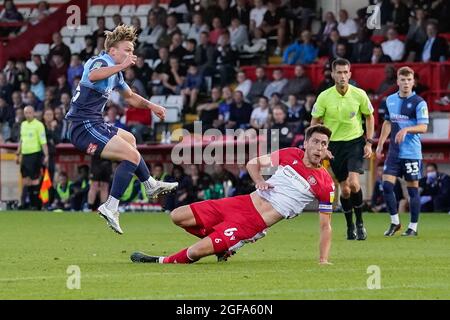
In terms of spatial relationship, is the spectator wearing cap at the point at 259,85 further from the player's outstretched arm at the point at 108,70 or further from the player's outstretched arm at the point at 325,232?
the player's outstretched arm at the point at 325,232

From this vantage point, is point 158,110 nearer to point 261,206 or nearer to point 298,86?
point 261,206

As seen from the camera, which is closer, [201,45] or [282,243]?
[282,243]

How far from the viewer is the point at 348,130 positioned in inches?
659

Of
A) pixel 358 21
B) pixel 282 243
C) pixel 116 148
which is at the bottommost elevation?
pixel 282 243

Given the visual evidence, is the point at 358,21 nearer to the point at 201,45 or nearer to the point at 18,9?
the point at 201,45

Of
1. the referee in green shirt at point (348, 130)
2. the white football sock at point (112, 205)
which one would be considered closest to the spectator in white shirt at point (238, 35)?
the referee in green shirt at point (348, 130)

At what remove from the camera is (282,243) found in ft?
52.0

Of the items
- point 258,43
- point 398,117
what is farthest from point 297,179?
point 258,43

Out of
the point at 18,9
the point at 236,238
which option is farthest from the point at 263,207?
the point at 18,9

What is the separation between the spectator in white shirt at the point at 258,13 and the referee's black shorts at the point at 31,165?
6442mm

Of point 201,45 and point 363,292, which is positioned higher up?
point 201,45

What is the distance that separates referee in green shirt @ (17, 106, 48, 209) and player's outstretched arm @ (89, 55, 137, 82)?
1342 centimetres

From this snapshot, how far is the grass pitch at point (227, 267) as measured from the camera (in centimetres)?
978
